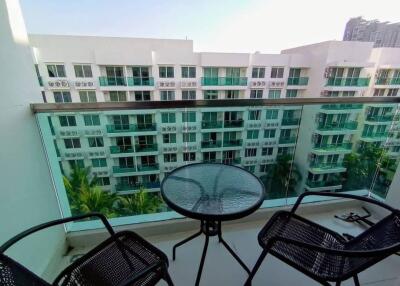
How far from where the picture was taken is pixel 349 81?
17.4m

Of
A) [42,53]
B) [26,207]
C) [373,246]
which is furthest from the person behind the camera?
[42,53]

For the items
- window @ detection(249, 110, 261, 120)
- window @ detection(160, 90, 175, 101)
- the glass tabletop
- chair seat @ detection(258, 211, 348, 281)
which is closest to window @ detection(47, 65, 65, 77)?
window @ detection(160, 90, 175, 101)

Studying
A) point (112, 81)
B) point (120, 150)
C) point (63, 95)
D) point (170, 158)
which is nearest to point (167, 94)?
point (112, 81)

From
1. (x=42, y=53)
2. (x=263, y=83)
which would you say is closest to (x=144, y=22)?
(x=42, y=53)

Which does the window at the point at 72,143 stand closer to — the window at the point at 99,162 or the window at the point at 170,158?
the window at the point at 99,162

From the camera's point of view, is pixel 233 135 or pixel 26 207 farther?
pixel 233 135

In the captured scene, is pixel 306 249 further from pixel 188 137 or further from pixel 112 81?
pixel 112 81

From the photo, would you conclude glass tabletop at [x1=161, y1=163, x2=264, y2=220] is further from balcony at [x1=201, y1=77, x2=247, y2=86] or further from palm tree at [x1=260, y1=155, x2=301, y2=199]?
balcony at [x1=201, y1=77, x2=247, y2=86]

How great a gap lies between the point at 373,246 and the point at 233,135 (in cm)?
146

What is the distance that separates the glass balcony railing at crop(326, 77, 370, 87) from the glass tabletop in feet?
69.8

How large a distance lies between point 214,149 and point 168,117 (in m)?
0.58

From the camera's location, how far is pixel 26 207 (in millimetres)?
1116

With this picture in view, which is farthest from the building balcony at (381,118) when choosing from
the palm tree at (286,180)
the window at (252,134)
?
the window at (252,134)

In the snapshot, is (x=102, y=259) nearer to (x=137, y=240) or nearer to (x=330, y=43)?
(x=137, y=240)
